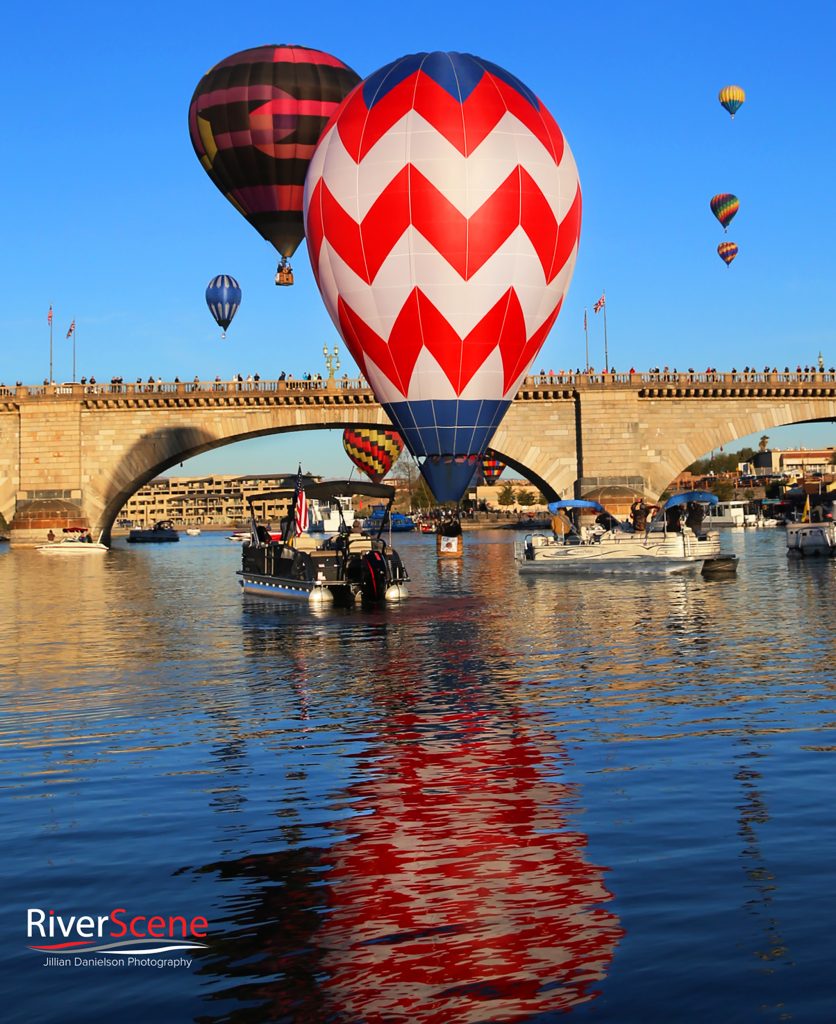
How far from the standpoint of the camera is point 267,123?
188 feet

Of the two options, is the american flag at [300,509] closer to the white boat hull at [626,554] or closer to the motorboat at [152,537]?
the white boat hull at [626,554]

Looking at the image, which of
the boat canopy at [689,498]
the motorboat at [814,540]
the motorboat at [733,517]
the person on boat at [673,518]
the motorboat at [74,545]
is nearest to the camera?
the person on boat at [673,518]

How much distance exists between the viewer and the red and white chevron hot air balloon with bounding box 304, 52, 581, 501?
37.0m

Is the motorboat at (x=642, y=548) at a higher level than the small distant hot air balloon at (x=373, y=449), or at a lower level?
lower

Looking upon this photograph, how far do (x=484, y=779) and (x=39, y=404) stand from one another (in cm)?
7664

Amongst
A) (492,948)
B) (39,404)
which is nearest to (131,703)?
(492,948)

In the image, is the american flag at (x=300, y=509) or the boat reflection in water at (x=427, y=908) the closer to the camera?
the boat reflection in water at (x=427, y=908)

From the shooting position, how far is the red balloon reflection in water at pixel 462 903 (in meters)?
7.87

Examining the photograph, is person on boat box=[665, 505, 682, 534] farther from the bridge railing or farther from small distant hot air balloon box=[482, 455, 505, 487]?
small distant hot air balloon box=[482, 455, 505, 487]

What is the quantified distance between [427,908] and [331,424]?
7638 cm

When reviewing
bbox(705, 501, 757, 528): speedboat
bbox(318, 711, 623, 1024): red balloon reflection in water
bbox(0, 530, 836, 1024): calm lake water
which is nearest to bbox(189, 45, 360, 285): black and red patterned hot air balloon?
bbox(0, 530, 836, 1024): calm lake water

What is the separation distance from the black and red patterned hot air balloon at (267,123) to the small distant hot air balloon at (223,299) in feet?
71.0

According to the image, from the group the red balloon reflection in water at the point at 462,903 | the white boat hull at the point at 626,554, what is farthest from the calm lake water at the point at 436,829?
the white boat hull at the point at 626,554

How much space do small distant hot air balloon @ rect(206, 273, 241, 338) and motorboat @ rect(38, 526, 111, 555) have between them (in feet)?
49.4
